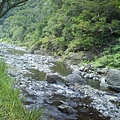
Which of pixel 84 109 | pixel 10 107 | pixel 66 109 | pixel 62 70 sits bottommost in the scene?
pixel 62 70

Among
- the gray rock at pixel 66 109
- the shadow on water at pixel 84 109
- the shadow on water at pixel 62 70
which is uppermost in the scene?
the gray rock at pixel 66 109

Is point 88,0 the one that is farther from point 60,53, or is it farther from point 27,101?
point 27,101

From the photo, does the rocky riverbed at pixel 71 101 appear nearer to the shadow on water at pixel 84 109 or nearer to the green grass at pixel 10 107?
the shadow on water at pixel 84 109

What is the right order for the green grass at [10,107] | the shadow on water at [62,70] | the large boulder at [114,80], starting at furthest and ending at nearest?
1. the shadow on water at [62,70]
2. the large boulder at [114,80]
3. the green grass at [10,107]

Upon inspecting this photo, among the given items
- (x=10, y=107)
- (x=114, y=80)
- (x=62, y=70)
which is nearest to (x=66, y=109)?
(x=10, y=107)

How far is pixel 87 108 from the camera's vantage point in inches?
221

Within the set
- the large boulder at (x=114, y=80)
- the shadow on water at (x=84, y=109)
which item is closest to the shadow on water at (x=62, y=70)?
the large boulder at (x=114, y=80)

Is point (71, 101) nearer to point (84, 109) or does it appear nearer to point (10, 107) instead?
point (84, 109)

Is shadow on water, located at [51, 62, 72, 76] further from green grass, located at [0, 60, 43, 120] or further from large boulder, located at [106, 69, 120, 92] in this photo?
green grass, located at [0, 60, 43, 120]

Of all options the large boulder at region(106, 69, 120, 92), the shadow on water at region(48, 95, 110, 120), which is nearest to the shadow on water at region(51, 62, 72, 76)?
the large boulder at region(106, 69, 120, 92)

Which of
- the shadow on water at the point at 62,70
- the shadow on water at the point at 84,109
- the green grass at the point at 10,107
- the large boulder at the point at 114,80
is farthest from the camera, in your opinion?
the shadow on water at the point at 62,70

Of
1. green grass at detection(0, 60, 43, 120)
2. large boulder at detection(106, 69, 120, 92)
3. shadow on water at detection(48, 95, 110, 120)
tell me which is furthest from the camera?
large boulder at detection(106, 69, 120, 92)

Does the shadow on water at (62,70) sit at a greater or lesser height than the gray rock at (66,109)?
lesser

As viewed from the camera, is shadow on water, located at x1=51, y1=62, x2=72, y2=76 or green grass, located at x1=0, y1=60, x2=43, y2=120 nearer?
green grass, located at x1=0, y1=60, x2=43, y2=120
